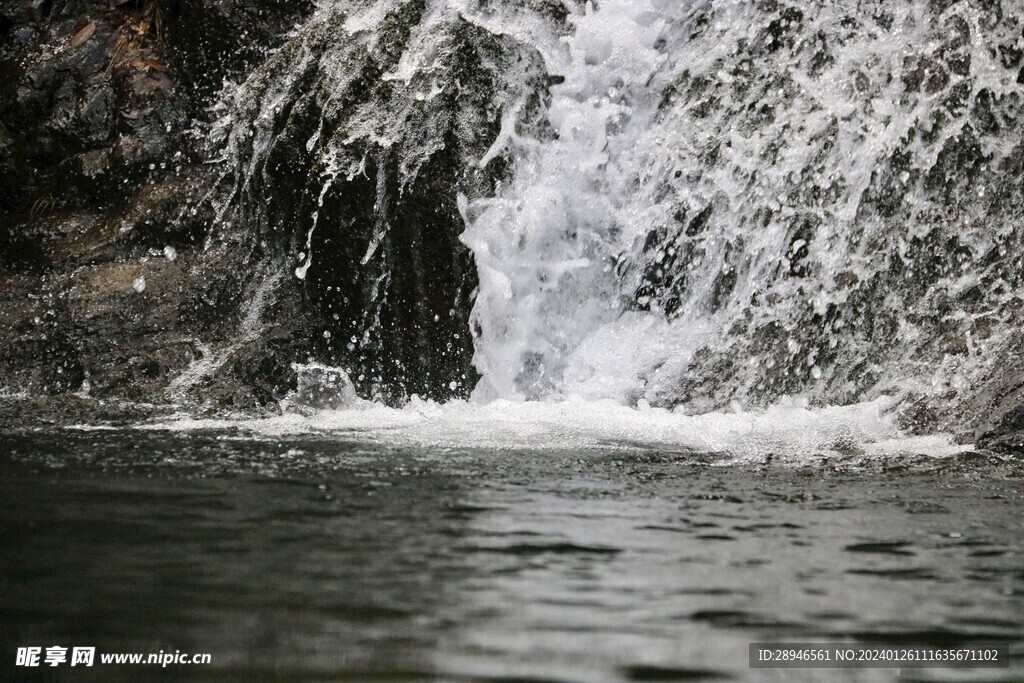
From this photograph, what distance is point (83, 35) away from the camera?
354 inches

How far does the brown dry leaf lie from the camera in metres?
8.96

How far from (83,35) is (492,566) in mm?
7922

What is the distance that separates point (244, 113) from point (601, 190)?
2.86m

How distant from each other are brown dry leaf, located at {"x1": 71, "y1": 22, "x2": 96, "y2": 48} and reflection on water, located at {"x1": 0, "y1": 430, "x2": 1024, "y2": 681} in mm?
5755

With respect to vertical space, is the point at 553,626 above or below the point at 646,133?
below

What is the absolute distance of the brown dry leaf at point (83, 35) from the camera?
8.96 m

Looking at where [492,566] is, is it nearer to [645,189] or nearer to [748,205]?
[748,205]

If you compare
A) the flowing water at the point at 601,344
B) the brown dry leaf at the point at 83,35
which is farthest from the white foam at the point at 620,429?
the brown dry leaf at the point at 83,35

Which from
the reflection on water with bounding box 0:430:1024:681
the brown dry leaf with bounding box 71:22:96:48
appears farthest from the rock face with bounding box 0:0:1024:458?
the reflection on water with bounding box 0:430:1024:681

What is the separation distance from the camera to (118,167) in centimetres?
846

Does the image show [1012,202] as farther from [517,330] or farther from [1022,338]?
[517,330]

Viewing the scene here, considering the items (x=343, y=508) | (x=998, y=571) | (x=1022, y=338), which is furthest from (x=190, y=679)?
(x=1022, y=338)

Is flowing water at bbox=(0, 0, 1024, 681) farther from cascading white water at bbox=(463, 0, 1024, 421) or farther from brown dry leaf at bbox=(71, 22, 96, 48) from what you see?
brown dry leaf at bbox=(71, 22, 96, 48)

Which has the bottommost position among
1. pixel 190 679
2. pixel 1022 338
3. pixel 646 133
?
pixel 190 679
